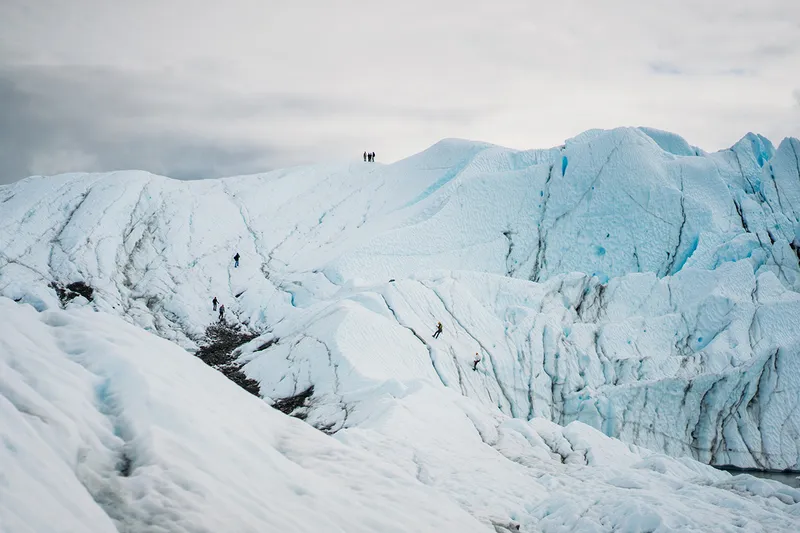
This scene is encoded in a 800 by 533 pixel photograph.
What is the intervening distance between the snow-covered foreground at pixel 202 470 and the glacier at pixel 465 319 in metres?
0.07

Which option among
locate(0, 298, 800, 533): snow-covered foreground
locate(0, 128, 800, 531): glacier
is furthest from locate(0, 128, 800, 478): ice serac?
locate(0, 298, 800, 533): snow-covered foreground

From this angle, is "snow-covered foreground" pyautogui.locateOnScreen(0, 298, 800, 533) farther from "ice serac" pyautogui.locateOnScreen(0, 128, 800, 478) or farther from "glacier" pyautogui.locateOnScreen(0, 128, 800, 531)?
"ice serac" pyautogui.locateOnScreen(0, 128, 800, 478)

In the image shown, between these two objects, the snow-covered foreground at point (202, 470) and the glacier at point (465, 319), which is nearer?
the snow-covered foreground at point (202, 470)

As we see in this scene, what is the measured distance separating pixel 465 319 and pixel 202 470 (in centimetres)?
2635

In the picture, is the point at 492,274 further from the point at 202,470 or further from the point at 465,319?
the point at 202,470

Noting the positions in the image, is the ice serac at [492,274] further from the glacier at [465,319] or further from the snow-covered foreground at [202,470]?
the snow-covered foreground at [202,470]

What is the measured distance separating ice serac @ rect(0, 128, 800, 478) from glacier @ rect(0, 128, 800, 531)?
16 cm

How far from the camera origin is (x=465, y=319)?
33594mm

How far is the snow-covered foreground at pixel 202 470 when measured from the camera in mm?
6900

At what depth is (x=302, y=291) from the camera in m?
40.9

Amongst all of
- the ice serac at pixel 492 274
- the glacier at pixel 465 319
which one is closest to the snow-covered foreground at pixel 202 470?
the glacier at pixel 465 319

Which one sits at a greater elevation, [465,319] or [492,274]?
[492,274]

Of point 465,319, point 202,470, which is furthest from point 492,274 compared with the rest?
point 202,470

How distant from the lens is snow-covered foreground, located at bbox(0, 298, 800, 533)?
22.6 ft
